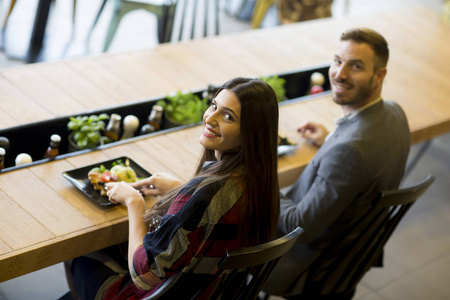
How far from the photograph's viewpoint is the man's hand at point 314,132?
2.77 m

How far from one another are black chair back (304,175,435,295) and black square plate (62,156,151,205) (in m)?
0.74

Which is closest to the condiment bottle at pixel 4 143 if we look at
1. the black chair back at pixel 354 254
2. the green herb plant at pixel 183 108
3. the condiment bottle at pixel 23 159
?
the condiment bottle at pixel 23 159

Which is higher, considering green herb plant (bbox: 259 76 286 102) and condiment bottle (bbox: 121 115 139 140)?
condiment bottle (bbox: 121 115 139 140)

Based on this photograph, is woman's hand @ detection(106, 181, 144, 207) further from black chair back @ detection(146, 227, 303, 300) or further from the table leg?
the table leg

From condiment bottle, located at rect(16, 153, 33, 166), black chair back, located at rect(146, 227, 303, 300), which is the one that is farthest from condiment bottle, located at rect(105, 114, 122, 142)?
black chair back, located at rect(146, 227, 303, 300)

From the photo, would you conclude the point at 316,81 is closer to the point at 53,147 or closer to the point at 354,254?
the point at 354,254

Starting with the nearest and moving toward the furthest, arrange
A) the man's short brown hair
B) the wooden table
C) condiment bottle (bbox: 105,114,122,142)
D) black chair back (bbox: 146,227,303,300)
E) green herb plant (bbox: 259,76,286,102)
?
black chair back (bbox: 146,227,303,300)
the wooden table
the man's short brown hair
condiment bottle (bbox: 105,114,122,142)
green herb plant (bbox: 259,76,286,102)

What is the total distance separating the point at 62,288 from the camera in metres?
2.89

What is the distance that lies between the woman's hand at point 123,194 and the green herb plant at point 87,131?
0.39 metres

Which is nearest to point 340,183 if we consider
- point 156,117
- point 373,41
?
point 373,41

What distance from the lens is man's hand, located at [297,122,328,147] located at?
277 centimetres

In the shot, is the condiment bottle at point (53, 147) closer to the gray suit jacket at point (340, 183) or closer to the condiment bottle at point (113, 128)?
the condiment bottle at point (113, 128)

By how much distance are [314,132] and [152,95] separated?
30.2 inches

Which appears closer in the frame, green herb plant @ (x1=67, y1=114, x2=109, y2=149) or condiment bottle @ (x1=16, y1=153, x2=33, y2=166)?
condiment bottle @ (x1=16, y1=153, x2=33, y2=166)
